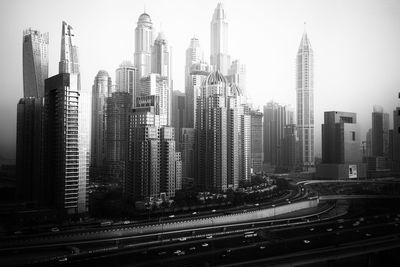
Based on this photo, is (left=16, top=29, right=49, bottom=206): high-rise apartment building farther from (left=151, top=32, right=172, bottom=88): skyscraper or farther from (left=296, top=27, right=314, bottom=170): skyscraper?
(left=296, top=27, right=314, bottom=170): skyscraper

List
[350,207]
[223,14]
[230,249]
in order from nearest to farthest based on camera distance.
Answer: [230,249] < [350,207] < [223,14]

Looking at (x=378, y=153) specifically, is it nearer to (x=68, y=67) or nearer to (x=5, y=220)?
(x=68, y=67)

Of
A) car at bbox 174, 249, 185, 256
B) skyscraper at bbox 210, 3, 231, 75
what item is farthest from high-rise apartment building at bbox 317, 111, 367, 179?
car at bbox 174, 249, 185, 256

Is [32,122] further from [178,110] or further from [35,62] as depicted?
[178,110]

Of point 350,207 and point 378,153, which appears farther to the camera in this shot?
point 378,153

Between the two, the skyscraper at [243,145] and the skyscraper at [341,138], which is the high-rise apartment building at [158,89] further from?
the skyscraper at [341,138]

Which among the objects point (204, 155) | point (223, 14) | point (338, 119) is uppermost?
point (223, 14)

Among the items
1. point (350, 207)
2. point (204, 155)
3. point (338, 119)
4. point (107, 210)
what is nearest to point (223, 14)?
point (338, 119)
